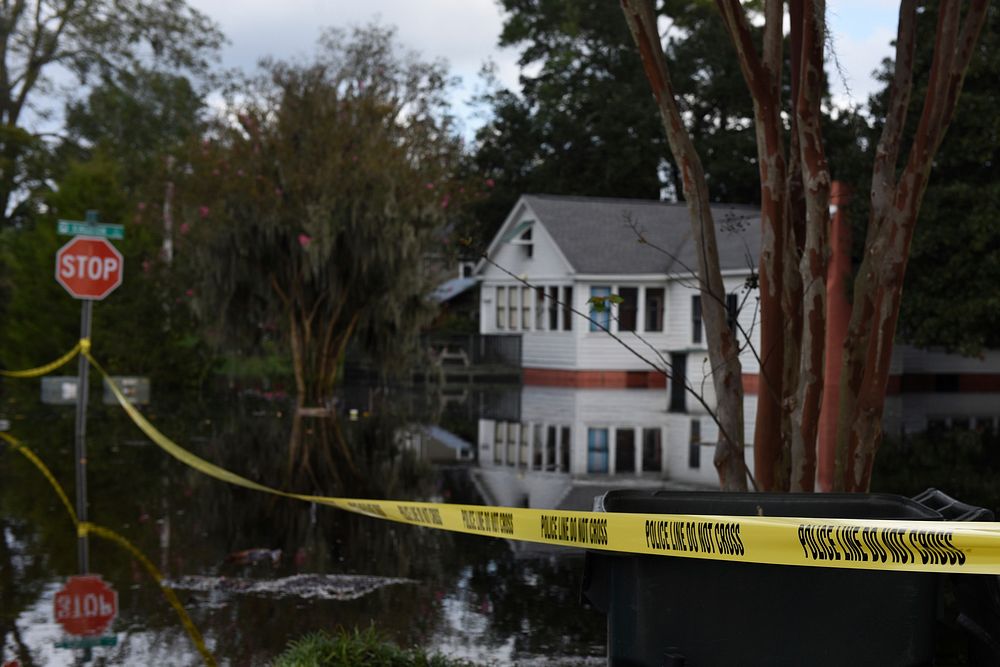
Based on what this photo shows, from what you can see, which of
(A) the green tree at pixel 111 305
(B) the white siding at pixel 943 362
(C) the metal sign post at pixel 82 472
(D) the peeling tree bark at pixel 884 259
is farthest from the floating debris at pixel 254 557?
(B) the white siding at pixel 943 362

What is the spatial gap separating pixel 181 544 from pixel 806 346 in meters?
5.91

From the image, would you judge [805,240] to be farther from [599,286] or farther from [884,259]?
[599,286]

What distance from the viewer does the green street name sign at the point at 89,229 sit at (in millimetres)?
15281

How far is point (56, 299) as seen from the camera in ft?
102

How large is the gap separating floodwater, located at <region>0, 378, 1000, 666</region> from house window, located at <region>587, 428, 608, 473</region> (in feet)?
0.20

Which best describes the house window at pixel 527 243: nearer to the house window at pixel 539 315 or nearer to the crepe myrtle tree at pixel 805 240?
the house window at pixel 539 315

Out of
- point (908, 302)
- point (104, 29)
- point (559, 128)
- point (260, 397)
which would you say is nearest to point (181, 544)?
point (260, 397)

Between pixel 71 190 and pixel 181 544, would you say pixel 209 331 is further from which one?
pixel 181 544

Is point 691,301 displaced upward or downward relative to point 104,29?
downward

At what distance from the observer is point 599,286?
133ft

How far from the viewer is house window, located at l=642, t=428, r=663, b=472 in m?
17.2

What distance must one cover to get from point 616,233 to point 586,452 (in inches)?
929

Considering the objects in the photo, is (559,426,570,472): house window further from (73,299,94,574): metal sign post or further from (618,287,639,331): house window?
(618,287,639,331): house window

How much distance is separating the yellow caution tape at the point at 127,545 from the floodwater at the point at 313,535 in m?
0.07
